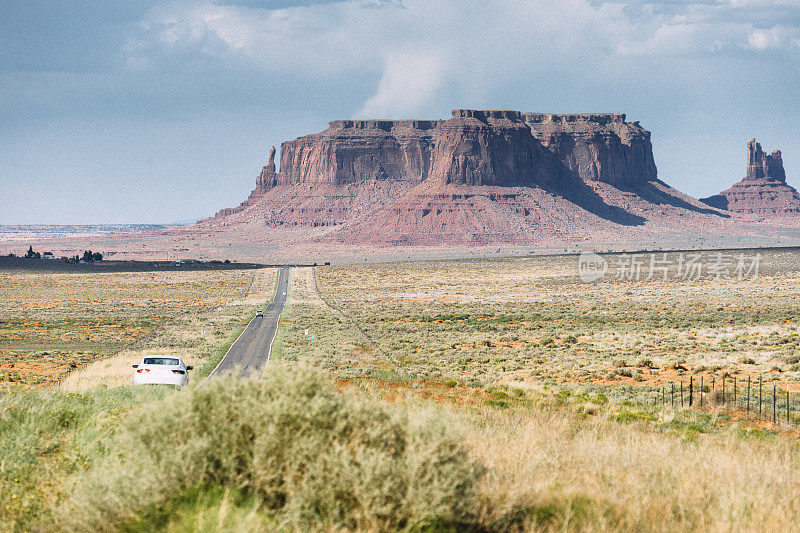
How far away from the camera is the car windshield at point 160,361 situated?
71.2 feet

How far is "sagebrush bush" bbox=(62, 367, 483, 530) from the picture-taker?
223 inches

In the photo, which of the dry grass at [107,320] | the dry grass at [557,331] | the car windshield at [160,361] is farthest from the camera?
the dry grass at [107,320]

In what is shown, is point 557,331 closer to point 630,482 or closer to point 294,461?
point 630,482

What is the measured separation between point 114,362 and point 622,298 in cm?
5305

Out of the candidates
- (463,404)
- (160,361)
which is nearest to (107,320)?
(160,361)

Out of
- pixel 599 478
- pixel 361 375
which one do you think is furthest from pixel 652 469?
pixel 361 375

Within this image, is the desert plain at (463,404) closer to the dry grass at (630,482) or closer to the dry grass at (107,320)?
the dry grass at (630,482)

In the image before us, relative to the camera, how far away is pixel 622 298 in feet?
237

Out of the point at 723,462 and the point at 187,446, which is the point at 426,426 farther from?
the point at 723,462

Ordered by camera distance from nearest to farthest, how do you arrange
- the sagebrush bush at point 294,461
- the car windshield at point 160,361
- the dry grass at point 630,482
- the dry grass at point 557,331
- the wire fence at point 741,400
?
1. the sagebrush bush at point 294,461
2. the dry grass at point 630,482
3. the wire fence at point 741,400
4. the car windshield at point 160,361
5. the dry grass at point 557,331

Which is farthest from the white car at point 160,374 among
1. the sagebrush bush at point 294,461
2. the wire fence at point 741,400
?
the sagebrush bush at point 294,461

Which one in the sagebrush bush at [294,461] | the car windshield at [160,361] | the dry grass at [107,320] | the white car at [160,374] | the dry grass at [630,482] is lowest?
the dry grass at [107,320]

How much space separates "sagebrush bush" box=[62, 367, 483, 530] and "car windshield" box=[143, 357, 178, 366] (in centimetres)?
1579

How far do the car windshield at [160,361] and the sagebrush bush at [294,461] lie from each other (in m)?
15.8
